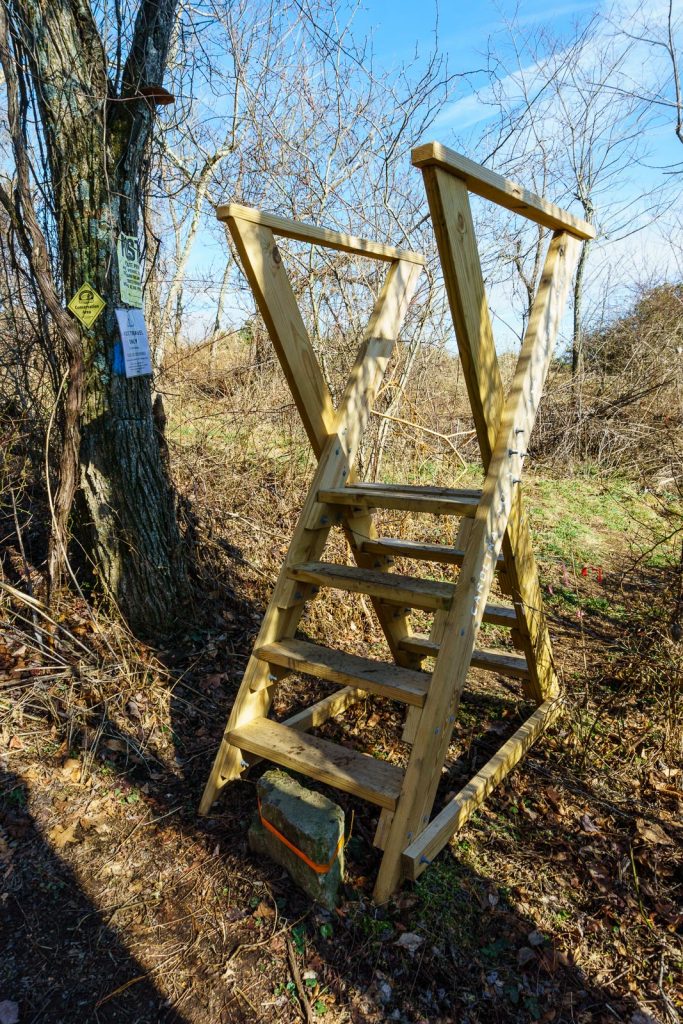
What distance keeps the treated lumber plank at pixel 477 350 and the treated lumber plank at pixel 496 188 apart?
0.04 metres

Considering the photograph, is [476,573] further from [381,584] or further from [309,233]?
[309,233]

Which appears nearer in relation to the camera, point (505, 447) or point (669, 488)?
point (505, 447)

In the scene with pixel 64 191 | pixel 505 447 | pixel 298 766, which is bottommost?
pixel 298 766

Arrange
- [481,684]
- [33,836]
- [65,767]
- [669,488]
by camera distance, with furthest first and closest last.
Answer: [669,488] → [481,684] → [65,767] → [33,836]

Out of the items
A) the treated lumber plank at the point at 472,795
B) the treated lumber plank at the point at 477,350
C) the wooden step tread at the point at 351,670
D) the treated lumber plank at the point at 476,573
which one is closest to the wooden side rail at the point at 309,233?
the treated lumber plank at the point at 477,350

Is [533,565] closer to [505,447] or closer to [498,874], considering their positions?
[505,447]

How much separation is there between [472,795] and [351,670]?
703 mm

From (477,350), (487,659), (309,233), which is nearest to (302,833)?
(487,659)

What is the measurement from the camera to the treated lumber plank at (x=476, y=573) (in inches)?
78.3

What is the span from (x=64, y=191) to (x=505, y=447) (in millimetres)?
2363

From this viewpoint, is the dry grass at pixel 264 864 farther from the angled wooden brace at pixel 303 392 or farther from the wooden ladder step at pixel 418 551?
the wooden ladder step at pixel 418 551

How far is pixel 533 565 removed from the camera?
2.77 meters

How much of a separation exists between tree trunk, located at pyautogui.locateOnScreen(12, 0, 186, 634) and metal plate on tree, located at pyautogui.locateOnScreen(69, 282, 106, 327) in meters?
0.03

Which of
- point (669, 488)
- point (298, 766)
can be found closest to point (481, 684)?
→ point (298, 766)
